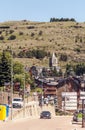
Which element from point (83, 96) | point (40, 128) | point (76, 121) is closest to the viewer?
point (40, 128)

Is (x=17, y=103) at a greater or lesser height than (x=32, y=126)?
lesser

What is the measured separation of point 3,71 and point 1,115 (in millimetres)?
43176

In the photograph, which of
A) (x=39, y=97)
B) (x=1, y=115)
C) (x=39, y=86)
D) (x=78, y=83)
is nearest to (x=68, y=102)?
(x=39, y=97)

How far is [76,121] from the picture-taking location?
75438 mm

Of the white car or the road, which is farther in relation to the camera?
the white car

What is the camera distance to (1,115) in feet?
185

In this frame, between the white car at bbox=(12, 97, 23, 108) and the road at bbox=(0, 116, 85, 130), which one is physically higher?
the road at bbox=(0, 116, 85, 130)

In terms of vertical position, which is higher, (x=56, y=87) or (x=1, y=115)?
(x=1, y=115)

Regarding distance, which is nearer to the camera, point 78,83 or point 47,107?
point 47,107

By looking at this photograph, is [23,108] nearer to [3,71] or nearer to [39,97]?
[3,71]

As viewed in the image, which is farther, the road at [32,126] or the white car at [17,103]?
the white car at [17,103]

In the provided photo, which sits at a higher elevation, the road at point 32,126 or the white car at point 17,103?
the road at point 32,126

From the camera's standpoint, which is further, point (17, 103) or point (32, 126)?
point (17, 103)

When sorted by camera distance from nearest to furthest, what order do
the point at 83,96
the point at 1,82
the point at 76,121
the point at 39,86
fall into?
the point at 76,121
the point at 1,82
the point at 83,96
the point at 39,86
